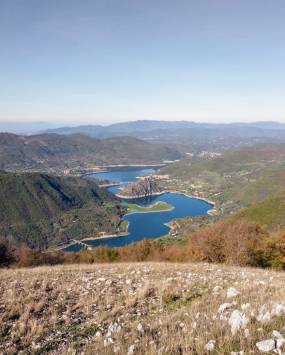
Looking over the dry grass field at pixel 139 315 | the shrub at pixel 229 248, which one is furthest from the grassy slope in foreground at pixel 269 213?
the dry grass field at pixel 139 315

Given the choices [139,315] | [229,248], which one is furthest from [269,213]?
[139,315]

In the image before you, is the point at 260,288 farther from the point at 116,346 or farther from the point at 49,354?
the point at 49,354

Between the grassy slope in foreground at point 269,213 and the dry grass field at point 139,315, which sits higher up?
the dry grass field at point 139,315

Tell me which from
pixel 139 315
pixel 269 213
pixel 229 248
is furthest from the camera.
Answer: pixel 269 213

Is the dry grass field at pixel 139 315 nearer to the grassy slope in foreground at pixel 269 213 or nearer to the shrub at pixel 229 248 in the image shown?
the shrub at pixel 229 248

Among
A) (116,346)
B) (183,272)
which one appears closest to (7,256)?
(183,272)

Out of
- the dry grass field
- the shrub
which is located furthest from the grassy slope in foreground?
the dry grass field

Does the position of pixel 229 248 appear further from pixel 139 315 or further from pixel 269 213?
pixel 269 213

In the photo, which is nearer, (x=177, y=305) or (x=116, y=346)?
(x=116, y=346)
